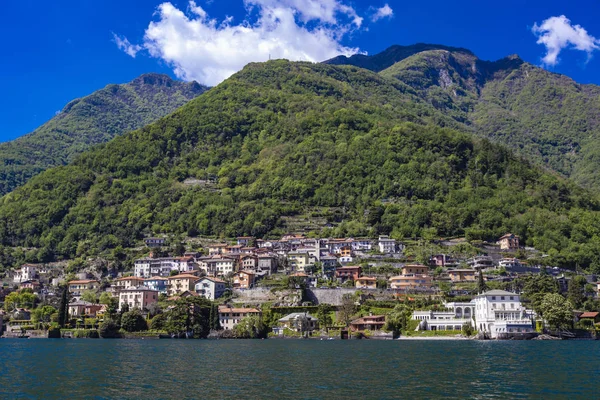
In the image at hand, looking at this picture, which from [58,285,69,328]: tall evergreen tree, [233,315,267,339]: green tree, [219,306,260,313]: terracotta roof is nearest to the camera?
[233,315,267,339]: green tree

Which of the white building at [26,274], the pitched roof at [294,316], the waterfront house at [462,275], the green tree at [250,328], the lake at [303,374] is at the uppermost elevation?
the white building at [26,274]

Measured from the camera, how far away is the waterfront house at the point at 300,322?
93000 millimetres

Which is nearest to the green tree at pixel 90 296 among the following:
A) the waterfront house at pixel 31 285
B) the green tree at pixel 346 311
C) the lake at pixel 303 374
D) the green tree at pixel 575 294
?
the waterfront house at pixel 31 285

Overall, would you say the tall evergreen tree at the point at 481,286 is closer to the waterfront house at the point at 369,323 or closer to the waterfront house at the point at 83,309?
the waterfront house at the point at 369,323

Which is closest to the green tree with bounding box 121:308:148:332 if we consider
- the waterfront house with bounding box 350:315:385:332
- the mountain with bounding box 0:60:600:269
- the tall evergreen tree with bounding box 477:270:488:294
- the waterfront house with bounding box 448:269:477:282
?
the waterfront house with bounding box 350:315:385:332

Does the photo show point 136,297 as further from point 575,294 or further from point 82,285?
point 575,294

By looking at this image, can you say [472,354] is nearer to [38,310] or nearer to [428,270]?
[428,270]

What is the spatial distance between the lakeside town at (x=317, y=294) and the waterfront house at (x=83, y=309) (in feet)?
0.64

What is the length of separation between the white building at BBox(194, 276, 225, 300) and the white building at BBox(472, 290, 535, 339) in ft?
143

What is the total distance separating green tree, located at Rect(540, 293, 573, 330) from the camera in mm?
85312

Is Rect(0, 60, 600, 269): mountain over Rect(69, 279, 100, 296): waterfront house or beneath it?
over

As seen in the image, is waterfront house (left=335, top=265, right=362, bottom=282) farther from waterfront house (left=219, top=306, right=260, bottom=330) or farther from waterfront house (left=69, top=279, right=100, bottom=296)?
waterfront house (left=69, top=279, right=100, bottom=296)

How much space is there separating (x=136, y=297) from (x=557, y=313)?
65737 mm

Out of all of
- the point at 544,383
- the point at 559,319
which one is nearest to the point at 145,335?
the point at 559,319
